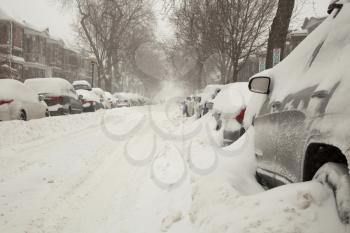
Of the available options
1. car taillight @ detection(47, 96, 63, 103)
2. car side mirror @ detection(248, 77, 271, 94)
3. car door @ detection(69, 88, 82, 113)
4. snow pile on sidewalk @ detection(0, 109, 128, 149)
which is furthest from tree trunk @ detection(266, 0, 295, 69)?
car door @ detection(69, 88, 82, 113)

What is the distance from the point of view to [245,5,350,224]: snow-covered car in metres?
2.16

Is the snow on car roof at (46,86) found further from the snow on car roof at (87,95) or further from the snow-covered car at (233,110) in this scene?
the snow-covered car at (233,110)

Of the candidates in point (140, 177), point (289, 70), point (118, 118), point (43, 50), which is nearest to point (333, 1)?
point (289, 70)

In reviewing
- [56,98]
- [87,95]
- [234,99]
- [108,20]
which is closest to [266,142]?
[234,99]

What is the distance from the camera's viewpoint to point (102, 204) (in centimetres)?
530

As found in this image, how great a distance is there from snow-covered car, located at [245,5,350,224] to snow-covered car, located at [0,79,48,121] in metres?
10.5

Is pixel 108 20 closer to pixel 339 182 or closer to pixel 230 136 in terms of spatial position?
pixel 230 136

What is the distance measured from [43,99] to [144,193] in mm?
13840

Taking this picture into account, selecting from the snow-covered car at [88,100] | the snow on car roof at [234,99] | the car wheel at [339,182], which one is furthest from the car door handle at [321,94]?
the snow-covered car at [88,100]

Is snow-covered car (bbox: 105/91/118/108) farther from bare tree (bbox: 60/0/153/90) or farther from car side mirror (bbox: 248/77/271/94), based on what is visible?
car side mirror (bbox: 248/77/271/94)

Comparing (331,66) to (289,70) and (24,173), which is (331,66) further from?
(24,173)

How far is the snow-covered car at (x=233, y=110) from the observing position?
26.0ft

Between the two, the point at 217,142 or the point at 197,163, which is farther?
the point at 217,142

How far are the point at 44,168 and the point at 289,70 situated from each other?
17.3 feet
